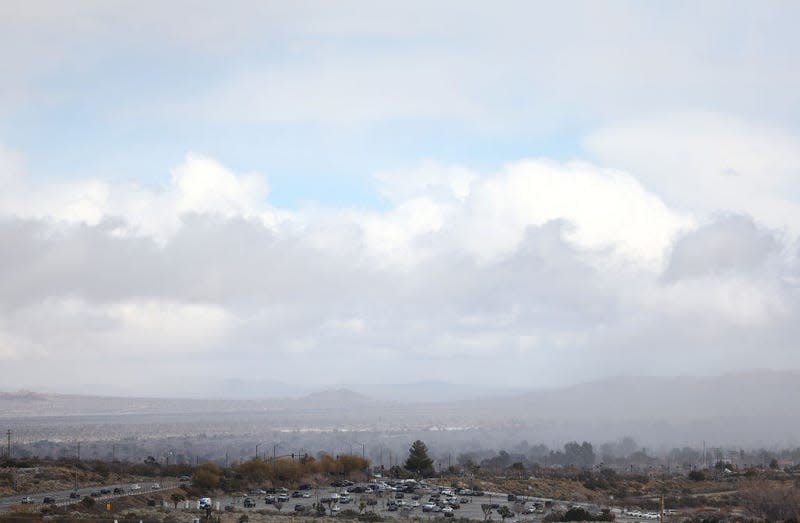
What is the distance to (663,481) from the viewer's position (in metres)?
112

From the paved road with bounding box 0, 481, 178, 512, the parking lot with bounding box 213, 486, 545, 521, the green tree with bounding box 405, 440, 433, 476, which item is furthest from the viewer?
the green tree with bounding box 405, 440, 433, 476

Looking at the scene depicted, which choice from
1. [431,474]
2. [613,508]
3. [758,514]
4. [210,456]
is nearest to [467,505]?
[613,508]

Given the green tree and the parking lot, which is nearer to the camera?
the parking lot

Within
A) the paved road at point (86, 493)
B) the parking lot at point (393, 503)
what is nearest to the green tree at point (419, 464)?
the parking lot at point (393, 503)

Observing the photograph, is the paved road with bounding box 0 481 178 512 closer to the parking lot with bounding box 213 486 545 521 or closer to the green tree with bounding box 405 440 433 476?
the parking lot with bounding box 213 486 545 521

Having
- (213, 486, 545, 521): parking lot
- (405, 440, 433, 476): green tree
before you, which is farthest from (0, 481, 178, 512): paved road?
(405, 440, 433, 476): green tree

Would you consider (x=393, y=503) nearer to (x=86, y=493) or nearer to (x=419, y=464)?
(x=86, y=493)

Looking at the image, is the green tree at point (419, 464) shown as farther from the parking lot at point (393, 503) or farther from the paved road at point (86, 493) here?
the paved road at point (86, 493)

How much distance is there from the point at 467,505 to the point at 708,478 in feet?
154

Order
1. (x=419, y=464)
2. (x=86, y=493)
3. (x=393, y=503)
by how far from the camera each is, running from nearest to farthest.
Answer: (x=393, y=503) < (x=86, y=493) < (x=419, y=464)

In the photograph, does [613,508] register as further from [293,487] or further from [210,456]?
[210,456]

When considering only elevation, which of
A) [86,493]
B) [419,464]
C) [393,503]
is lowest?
[393,503]

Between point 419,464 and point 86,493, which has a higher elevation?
point 419,464

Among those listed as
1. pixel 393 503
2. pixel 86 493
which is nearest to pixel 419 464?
pixel 393 503
